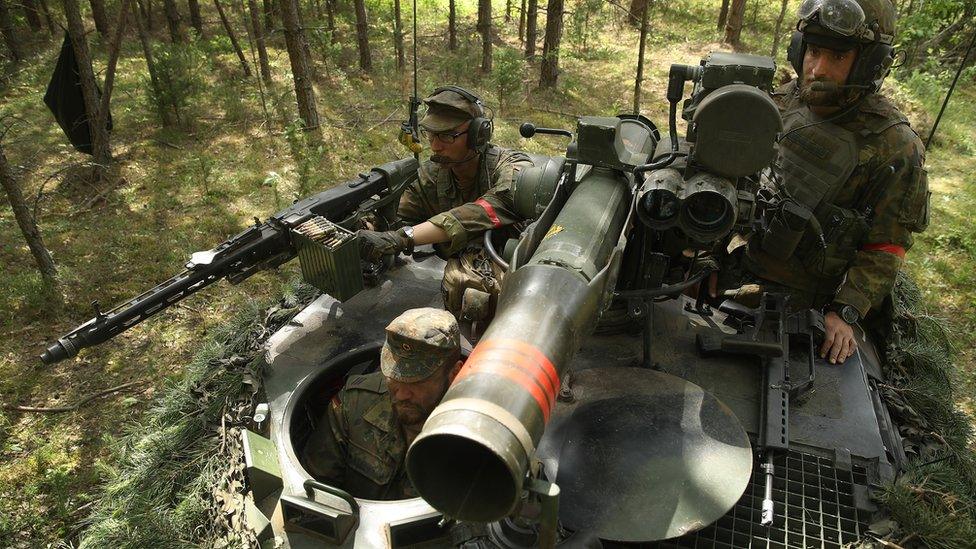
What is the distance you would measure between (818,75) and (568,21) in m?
16.1

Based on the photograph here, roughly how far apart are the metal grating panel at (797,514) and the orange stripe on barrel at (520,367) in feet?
4.45

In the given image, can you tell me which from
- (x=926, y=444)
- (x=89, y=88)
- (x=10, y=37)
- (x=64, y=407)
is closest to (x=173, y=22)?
(x=10, y=37)

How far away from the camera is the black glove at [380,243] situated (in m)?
4.88

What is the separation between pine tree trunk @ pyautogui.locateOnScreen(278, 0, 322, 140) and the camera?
10.2m

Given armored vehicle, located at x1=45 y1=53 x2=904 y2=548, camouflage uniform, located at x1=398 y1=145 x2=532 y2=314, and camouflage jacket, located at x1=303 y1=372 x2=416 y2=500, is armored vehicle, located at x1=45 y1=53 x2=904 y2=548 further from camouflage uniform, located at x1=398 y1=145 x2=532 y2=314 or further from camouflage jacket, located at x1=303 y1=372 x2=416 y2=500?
camouflage uniform, located at x1=398 y1=145 x2=532 y2=314

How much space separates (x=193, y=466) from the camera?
12.3 ft

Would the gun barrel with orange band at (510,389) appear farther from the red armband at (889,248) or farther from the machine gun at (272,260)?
the red armband at (889,248)

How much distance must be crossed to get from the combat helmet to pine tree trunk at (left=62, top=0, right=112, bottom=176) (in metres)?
8.46

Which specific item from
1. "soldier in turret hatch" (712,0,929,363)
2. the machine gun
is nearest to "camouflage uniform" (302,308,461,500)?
the machine gun

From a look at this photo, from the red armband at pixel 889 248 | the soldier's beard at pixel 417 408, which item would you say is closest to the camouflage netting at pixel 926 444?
the red armband at pixel 889 248

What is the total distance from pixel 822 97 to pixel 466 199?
2868 millimetres

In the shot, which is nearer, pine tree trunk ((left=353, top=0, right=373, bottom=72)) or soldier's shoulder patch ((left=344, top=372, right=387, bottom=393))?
soldier's shoulder patch ((left=344, top=372, right=387, bottom=393))

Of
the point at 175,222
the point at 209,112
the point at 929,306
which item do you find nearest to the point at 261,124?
the point at 209,112

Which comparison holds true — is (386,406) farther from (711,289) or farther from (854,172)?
(854,172)
